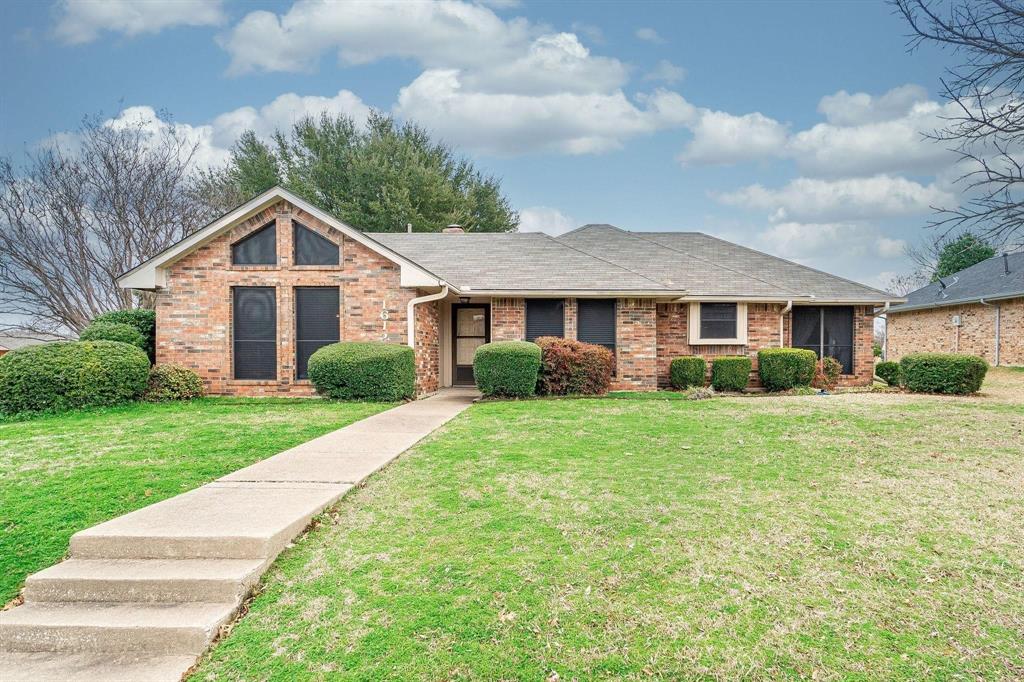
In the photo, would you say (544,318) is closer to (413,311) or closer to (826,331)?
(413,311)

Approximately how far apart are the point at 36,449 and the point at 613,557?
24.2 feet

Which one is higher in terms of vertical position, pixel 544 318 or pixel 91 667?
pixel 544 318

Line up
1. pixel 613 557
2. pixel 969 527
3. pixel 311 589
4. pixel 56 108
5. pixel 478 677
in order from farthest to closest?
pixel 56 108, pixel 969 527, pixel 613 557, pixel 311 589, pixel 478 677

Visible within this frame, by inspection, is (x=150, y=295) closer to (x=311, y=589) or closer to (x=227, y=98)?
(x=227, y=98)

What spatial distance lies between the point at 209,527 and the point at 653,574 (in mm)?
3131

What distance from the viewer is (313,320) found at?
1212 centimetres

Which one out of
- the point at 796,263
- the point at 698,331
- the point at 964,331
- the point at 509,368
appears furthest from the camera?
the point at 964,331

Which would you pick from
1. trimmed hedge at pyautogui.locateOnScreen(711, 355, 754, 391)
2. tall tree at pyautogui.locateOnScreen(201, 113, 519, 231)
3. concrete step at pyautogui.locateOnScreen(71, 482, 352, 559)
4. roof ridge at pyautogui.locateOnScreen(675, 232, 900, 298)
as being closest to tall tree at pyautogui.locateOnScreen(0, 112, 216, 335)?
tall tree at pyautogui.locateOnScreen(201, 113, 519, 231)

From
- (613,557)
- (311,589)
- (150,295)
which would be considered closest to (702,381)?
(613,557)

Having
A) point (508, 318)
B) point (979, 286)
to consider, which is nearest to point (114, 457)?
point (508, 318)

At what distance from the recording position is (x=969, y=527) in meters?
4.00

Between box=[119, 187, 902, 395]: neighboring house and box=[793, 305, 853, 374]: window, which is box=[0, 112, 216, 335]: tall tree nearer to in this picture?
box=[119, 187, 902, 395]: neighboring house

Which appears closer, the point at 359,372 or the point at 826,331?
the point at 359,372

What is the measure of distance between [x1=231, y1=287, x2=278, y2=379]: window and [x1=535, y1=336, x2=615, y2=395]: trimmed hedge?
6172 millimetres
